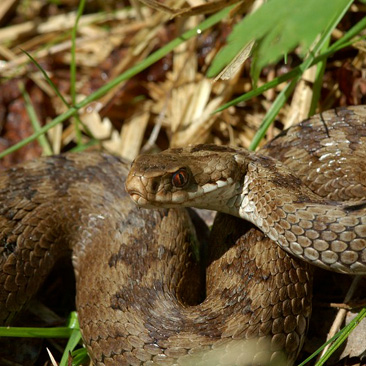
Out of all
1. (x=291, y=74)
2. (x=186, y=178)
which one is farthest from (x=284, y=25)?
(x=291, y=74)

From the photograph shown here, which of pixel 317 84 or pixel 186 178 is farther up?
pixel 317 84

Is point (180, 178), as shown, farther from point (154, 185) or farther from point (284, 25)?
point (284, 25)

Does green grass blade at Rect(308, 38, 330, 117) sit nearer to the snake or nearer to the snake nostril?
the snake

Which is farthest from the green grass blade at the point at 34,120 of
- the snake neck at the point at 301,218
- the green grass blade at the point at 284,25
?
the green grass blade at the point at 284,25

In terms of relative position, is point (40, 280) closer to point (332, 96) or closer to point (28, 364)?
point (28, 364)

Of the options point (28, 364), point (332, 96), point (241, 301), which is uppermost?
point (332, 96)

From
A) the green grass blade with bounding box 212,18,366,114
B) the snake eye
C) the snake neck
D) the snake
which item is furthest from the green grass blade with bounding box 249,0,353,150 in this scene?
the snake eye

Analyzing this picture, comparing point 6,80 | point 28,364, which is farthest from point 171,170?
point 6,80
